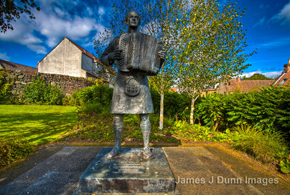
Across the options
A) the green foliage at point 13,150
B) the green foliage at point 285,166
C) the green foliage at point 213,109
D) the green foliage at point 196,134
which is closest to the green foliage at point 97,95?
the green foliage at point 196,134

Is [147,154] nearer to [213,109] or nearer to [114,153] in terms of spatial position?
[114,153]

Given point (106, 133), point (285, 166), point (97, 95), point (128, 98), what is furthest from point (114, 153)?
point (97, 95)

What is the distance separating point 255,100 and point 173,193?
4.20 meters

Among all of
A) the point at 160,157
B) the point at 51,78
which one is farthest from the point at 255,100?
the point at 51,78

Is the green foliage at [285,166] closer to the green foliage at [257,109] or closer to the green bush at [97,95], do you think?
the green foliage at [257,109]

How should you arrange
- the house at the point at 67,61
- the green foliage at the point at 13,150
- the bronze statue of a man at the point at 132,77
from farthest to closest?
the house at the point at 67,61
the green foliage at the point at 13,150
the bronze statue of a man at the point at 132,77

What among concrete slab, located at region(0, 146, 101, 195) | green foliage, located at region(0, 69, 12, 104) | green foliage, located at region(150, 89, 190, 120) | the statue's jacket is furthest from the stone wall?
the statue's jacket

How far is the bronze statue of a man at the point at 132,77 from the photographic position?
2316 millimetres

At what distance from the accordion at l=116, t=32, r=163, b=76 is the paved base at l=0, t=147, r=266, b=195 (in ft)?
6.24

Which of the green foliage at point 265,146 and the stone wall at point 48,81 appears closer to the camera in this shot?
the green foliage at point 265,146

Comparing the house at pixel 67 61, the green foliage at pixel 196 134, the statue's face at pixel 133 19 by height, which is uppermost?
the house at pixel 67 61

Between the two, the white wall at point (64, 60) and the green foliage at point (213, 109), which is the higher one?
the white wall at point (64, 60)

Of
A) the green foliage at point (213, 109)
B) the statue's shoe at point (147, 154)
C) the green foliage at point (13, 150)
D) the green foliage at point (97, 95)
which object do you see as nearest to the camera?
the statue's shoe at point (147, 154)

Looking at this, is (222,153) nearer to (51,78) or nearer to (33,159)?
(33,159)
